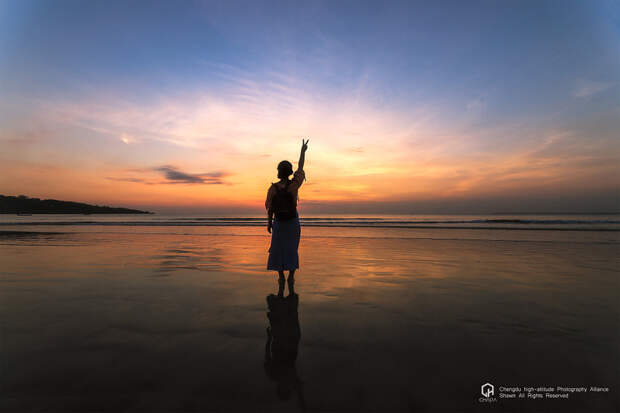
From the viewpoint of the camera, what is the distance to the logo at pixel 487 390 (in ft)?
8.21

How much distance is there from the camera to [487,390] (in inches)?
Result: 100

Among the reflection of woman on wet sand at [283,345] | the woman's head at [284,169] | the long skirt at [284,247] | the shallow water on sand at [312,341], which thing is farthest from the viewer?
the long skirt at [284,247]

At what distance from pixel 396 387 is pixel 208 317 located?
2828mm

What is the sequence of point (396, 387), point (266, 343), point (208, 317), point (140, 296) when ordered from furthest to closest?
point (140, 296) < point (208, 317) < point (266, 343) < point (396, 387)

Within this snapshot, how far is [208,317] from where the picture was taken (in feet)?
13.8

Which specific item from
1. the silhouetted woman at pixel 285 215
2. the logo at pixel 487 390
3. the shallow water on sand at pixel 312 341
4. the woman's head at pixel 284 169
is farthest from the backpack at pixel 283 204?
the logo at pixel 487 390

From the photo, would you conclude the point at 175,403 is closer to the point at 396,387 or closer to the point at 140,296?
the point at 396,387

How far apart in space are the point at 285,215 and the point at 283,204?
23 cm

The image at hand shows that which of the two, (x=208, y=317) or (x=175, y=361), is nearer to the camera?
(x=175, y=361)

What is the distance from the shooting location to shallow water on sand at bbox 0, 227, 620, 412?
7.89 ft

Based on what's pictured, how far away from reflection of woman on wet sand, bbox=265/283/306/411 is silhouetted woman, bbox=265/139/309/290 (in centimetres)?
76

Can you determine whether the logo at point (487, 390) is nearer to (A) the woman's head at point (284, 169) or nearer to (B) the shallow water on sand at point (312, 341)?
(B) the shallow water on sand at point (312, 341)

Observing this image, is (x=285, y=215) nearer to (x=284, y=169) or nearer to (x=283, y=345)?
(x=284, y=169)

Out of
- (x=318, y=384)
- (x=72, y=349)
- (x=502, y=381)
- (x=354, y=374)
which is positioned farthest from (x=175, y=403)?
(x=502, y=381)
